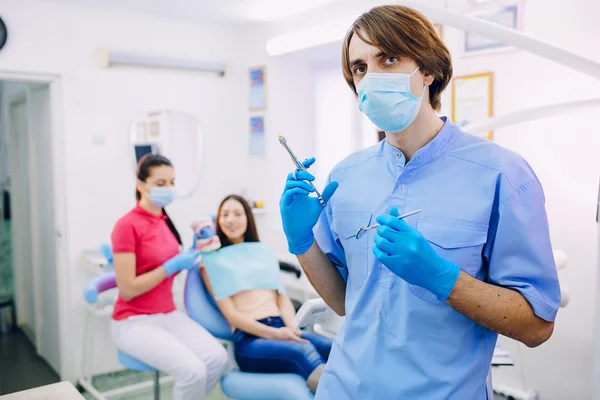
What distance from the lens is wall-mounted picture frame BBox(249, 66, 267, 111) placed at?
4039 millimetres

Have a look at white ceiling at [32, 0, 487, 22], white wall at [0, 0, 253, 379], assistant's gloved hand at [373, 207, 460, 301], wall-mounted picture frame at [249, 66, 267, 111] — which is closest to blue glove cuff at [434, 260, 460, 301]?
assistant's gloved hand at [373, 207, 460, 301]

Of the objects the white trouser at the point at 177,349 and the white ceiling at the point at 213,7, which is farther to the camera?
the white ceiling at the point at 213,7

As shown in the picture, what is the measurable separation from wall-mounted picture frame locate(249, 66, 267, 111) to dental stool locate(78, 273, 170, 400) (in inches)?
68.1

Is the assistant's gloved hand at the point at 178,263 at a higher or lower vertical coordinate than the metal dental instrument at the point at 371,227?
lower

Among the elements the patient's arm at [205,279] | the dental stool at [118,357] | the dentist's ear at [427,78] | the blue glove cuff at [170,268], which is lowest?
the dental stool at [118,357]

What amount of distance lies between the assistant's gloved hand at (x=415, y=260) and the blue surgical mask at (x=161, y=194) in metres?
1.90

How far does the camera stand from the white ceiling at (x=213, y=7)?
3.46 metres

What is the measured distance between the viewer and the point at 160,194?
2748 mm

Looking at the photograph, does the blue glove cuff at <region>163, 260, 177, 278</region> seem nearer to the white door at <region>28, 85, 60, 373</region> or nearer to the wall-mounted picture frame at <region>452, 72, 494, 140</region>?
the white door at <region>28, 85, 60, 373</region>

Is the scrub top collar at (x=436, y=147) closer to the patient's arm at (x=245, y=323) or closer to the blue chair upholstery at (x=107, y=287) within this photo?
the patient's arm at (x=245, y=323)

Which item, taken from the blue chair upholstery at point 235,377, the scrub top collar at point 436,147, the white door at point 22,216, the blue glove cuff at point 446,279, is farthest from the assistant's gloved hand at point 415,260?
the white door at point 22,216

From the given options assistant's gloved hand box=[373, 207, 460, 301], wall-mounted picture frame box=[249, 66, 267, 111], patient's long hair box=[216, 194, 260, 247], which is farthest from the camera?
wall-mounted picture frame box=[249, 66, 267, 111]

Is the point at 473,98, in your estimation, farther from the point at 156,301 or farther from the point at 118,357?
the point at 118,357

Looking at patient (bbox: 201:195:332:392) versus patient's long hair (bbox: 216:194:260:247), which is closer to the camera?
patient (bbox: 201:195:332:392)
